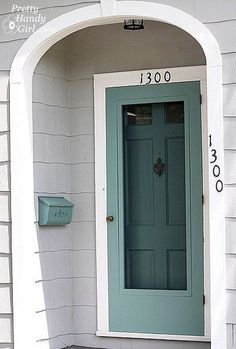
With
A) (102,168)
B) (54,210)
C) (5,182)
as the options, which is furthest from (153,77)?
(5,182)

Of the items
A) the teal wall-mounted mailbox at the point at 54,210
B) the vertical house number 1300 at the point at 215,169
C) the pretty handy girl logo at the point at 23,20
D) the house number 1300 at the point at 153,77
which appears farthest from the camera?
the house number 1300 at the point at 153,77

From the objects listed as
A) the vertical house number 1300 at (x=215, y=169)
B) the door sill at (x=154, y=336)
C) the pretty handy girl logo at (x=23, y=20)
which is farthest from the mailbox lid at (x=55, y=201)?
the vertical house number 1300 at (x=215, y=169)

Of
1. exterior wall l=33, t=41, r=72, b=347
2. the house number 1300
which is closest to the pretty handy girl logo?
exterior wall l=33, t=41, r=72, b=347

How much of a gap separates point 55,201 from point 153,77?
3.77 feet

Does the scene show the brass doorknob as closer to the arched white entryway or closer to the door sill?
the arched white entryway

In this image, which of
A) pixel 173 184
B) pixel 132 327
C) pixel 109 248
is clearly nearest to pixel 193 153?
pixel 173 184

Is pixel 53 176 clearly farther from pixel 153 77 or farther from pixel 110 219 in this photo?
pixel 153 77

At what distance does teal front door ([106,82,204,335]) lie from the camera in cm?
593

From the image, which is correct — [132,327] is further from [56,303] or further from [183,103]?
[183,103]

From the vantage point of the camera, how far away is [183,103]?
601 centimetres

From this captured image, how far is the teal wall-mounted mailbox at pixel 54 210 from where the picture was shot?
5812 millimetres

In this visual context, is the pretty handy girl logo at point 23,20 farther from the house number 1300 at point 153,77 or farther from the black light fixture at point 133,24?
the house number 1300 at point 153,77

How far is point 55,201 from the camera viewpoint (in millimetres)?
5949

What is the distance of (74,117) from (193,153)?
99 centimetres
